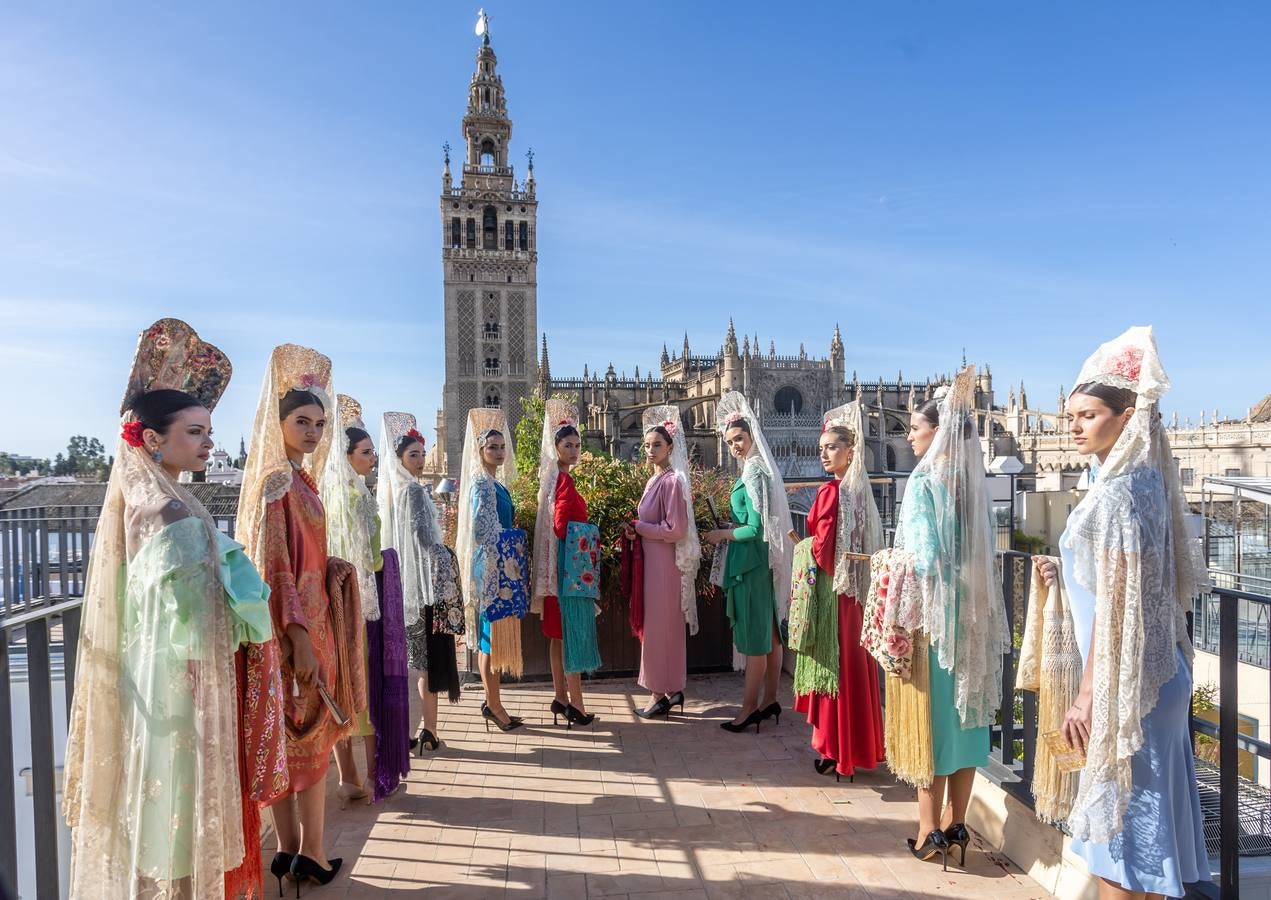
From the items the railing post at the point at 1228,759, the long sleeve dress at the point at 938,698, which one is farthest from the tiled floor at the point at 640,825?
the railing post at the point at 1228,759

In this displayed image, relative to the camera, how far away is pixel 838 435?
159 inches

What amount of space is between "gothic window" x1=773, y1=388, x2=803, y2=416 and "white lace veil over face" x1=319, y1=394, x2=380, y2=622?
55.6 meters

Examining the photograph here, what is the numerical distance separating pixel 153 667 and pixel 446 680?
2528mm

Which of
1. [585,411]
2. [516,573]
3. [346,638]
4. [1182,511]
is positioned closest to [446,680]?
Answer: [516,573]

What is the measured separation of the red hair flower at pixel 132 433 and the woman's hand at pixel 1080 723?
2.97m

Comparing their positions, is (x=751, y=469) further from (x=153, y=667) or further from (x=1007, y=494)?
(x=1007, y=494)

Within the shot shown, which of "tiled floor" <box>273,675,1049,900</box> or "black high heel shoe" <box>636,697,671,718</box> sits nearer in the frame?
"tiled floor" <box>273,675,1049,900</box>

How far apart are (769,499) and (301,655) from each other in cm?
299

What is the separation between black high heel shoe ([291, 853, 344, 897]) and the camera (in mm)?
3113

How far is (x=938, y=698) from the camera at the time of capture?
3238mm

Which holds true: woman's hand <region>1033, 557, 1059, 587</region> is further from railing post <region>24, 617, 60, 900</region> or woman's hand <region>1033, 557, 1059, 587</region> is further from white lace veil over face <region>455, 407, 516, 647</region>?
white lace veil over face <region>455, 407, 516, 647</region>

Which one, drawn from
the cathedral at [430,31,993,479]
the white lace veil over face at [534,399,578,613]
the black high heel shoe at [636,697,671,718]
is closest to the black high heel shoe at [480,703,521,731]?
the white lace veil over face at [534,399,578,613]

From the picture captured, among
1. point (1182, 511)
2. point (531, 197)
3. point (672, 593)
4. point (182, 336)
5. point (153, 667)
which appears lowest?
point (672, 593)

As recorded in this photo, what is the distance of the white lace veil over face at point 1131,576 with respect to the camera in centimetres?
211
